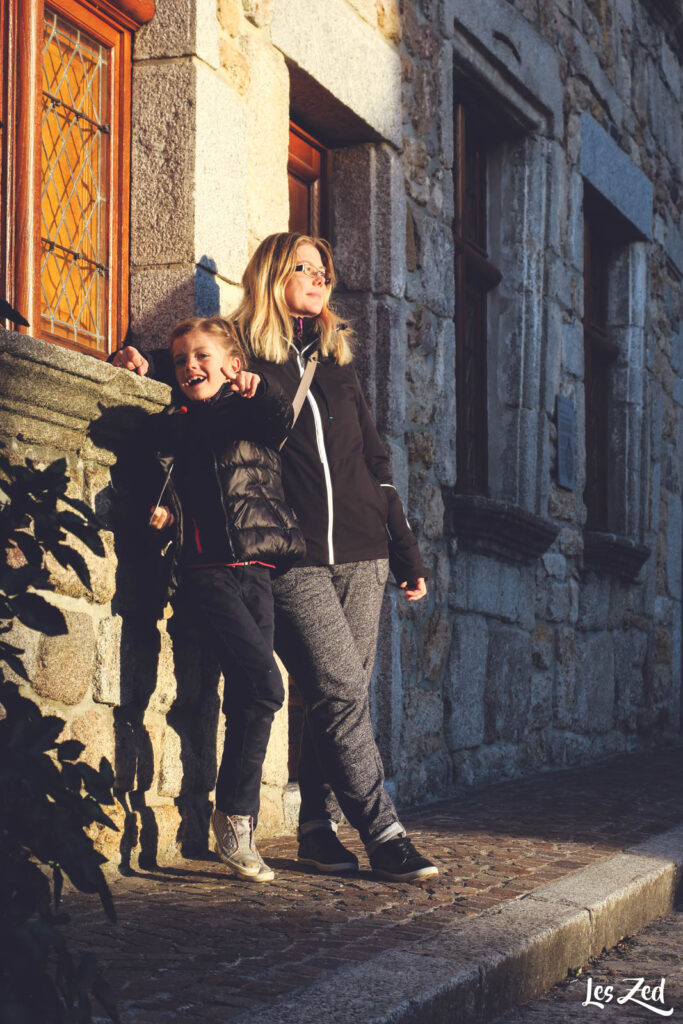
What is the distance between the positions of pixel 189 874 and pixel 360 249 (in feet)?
8.92

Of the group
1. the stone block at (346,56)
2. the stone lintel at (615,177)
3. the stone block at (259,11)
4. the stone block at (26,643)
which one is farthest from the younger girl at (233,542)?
the stone lintel at (615,177)

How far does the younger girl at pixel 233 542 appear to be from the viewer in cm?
368

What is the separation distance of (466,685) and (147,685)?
8.54 feet

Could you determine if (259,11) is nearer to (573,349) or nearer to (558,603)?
(573,349)

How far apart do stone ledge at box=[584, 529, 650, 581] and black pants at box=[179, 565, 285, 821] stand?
4.41m

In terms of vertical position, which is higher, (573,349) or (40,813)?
(573,349)

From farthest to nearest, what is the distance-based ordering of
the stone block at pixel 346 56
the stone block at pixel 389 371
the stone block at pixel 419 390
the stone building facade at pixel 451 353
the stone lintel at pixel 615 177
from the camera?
A: the stone lintel at pixel 615 177 → the stone block at pixel 419 390 → the stone block at pixel 389 371 → the stone block at pixel 346 56 → the stone building facade at pixel 451 353

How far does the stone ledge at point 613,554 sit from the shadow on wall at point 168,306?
13.1 feet

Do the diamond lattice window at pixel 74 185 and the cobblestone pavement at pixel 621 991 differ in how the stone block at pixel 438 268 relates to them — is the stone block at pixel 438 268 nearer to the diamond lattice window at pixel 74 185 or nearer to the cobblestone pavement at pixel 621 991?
the diamond lattice window at pixel 74 185

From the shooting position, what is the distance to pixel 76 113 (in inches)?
166

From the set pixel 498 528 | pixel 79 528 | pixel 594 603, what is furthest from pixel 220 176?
pixel 594 603

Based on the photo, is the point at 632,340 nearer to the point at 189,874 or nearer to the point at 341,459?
the point at 341,459

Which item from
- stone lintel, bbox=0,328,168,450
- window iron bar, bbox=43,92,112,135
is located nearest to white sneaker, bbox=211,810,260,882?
stone lintel, bbox=0,328,168,450

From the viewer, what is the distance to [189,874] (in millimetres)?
3844
